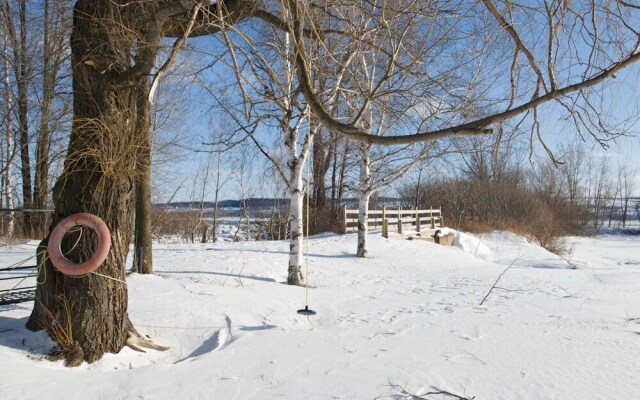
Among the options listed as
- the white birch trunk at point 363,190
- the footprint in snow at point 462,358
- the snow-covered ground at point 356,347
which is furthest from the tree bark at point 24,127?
the footprint in snow at point 462,358

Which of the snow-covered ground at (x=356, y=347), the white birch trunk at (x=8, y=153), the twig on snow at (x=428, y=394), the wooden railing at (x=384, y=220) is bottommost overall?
the snow-covered ground at (x=356, y=347)

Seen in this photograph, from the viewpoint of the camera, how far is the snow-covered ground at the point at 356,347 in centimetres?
295

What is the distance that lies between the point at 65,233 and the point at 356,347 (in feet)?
8.62

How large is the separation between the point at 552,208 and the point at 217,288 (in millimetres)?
35059

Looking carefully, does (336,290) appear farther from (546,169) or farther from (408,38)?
(546,169)

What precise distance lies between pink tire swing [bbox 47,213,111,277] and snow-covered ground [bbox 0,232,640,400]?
2.09ft

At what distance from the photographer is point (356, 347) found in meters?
3.99

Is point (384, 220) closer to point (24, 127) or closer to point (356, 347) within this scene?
point (24, 127)

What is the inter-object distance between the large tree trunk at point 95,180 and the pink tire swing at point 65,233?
0.40 ft

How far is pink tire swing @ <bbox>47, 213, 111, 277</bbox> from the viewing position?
3615 mm

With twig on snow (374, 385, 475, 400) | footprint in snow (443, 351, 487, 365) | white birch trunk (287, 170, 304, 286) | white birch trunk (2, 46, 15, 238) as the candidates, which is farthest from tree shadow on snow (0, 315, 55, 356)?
white birch trunk (2, 46, 15, 238)

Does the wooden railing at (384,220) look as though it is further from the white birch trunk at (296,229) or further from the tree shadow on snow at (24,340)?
the tree shadow on snow at (24,340)

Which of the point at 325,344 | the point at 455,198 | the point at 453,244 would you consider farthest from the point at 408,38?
the point at 455,198

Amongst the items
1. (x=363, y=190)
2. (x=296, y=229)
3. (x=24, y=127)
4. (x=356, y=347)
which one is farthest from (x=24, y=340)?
(x=24, y=127)
